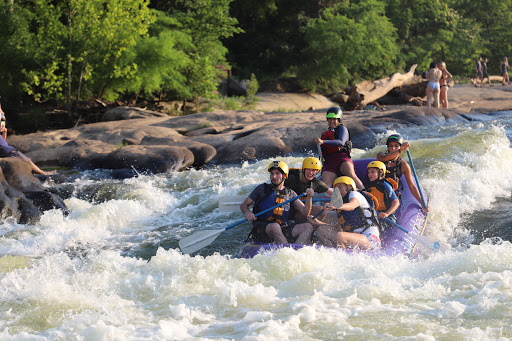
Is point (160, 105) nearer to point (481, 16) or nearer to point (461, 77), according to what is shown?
point (461, 77)


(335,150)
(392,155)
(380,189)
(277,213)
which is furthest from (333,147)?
(277,213)

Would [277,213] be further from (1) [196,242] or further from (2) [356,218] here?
(1) [196,242]

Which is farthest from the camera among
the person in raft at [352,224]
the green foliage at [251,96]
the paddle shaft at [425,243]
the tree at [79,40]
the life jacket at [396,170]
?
the green foliage at [251,96]

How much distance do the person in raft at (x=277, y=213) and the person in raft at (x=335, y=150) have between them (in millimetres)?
1130

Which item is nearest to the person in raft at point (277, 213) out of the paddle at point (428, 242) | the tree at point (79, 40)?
the paddle at point (428, 242)

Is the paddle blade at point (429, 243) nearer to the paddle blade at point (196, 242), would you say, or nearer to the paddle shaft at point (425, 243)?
the paddle shaft at point (425, 243)

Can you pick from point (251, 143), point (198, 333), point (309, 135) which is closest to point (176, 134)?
point (251, 143)

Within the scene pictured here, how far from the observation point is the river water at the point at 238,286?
4.10 meters

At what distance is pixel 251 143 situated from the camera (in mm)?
11789

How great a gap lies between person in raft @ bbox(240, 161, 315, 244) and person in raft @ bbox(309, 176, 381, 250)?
6.1 inches

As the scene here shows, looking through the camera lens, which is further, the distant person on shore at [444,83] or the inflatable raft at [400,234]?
the distant person on shore at [444,83]

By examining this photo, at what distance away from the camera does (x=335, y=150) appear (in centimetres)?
693

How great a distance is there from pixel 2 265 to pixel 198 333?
2681 millimetres

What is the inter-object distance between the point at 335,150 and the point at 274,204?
141cm
